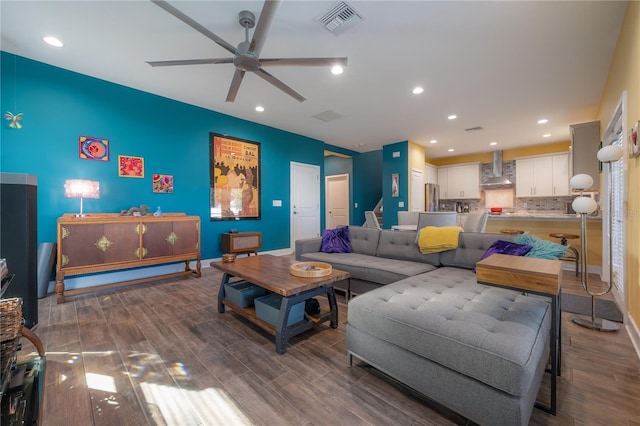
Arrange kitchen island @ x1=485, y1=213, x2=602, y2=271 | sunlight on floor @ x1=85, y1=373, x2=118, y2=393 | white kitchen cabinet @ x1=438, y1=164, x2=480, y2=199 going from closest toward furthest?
sunlight on floor @ x1=85, y1=373, x2=118, y2=393
kitchen island @ x1=485, y1=213, x2=602, y2=271
white kitchen cabinet @ x1=438, y1=164, x2=480, y2=199

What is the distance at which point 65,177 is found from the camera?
3.29 m

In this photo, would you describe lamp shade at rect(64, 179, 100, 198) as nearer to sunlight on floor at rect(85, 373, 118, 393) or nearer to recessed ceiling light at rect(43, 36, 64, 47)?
recessed ceiling light at rect(43, 36, 64, 47)

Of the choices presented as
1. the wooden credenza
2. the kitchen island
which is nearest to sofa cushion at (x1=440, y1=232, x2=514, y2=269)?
the kitchen island

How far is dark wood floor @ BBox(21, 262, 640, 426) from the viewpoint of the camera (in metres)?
1.30

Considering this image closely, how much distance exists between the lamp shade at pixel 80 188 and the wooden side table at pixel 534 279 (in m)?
4.04

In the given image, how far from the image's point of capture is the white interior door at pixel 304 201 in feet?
20.1

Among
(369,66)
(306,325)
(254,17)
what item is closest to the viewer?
(306,325)

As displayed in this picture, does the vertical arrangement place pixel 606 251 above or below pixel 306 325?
above

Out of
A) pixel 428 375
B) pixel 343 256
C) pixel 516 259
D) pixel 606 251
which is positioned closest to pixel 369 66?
pixel 343 256

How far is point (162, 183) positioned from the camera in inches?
160

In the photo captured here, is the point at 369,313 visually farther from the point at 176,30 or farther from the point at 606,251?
the point at 606,251

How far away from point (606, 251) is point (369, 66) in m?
4.33

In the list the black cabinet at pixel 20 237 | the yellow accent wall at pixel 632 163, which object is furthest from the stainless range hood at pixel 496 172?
the black cabinet at pixel 20 237

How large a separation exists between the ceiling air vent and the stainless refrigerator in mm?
5788
